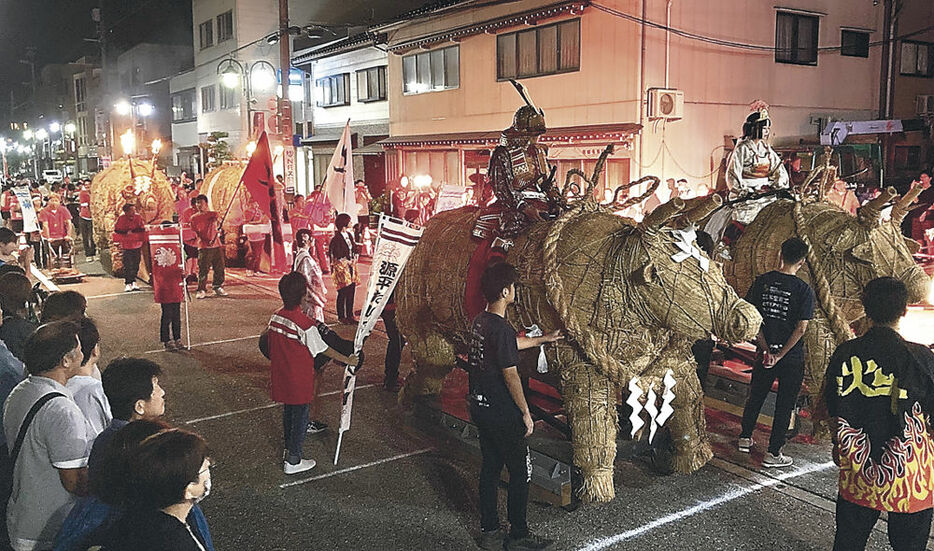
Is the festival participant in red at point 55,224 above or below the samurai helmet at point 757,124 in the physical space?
below

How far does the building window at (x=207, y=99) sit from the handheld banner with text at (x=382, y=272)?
35.9m

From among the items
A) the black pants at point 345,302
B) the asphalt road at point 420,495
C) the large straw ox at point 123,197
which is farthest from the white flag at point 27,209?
the asphalt road at point 420,495

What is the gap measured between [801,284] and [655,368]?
1.51 m

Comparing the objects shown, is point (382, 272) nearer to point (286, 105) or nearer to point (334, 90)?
point (286, 105)

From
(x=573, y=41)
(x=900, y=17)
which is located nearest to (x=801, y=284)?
(x=573, y=41)

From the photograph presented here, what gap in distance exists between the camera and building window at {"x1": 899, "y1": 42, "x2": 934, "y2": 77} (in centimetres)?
2194

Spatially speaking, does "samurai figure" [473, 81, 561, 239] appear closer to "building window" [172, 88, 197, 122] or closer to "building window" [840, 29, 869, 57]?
"building window" [840, 29, 869, 57]

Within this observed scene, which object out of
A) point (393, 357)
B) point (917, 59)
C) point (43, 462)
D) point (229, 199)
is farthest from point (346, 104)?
point (43, 462)

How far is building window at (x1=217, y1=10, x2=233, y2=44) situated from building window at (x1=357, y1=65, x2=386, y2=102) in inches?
431

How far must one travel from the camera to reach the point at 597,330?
5234mm

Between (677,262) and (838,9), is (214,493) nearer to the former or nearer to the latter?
(677,262)

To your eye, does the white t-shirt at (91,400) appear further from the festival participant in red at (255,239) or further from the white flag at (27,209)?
the white flag at (27,209)

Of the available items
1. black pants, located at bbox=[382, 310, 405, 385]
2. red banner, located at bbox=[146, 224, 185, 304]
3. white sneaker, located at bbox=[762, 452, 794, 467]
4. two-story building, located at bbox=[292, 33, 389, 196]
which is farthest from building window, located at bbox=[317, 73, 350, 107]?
white sneaker, located at bbox=[762, 452, 794, 467]

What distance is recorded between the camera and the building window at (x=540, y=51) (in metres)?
18.1
